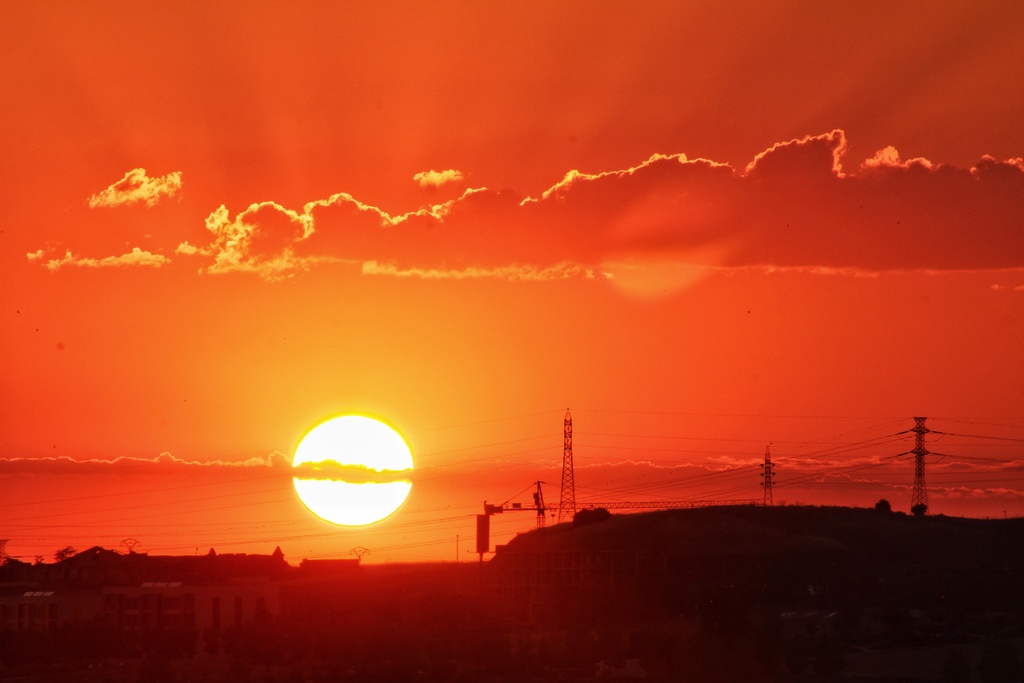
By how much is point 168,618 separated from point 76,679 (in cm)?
4912

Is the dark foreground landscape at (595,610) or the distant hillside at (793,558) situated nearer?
the dark foreground landscape at (595,610)

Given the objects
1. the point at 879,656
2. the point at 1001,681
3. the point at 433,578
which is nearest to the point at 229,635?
the point at 879,656

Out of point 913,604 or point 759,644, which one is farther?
point 913,604

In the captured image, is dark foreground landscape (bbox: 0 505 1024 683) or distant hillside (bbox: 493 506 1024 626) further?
distant hillside (bbox: 493 506 1024 626)

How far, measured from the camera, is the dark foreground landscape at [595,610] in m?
81.6

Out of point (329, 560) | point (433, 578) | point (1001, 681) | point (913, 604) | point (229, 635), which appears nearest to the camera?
point (1001, 681)

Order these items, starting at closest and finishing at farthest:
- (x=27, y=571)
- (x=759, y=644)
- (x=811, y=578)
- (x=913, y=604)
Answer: (x=759, y=644) → (x=913, y=604) → (x=811, y=578) → (x=27, y=571)

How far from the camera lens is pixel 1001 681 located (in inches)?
2835

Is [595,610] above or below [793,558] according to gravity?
below

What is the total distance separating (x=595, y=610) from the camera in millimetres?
120312

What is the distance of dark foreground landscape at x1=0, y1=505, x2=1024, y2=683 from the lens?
268 ft

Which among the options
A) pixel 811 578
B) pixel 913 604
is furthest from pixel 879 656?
pixel 811 578

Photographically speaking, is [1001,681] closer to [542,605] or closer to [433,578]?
[542,605]

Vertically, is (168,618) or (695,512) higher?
(695,512)
